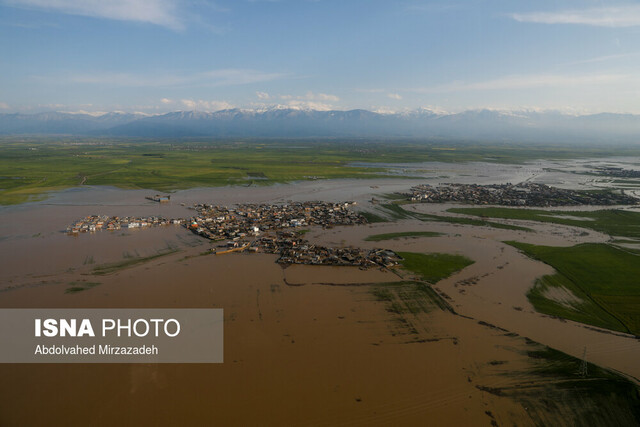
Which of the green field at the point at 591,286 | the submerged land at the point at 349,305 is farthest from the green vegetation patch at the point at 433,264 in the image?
the green field at the point at 591,286

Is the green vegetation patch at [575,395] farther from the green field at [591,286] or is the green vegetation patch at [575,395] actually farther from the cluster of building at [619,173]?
the cluster of building at [619,173]

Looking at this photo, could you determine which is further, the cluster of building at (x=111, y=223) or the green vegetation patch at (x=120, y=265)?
the cluster of building at (x=111, y=223)

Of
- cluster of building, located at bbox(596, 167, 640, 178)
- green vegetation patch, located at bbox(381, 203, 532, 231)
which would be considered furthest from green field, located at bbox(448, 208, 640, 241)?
cluster of building, located at bbox(596, 167, 640, 178)

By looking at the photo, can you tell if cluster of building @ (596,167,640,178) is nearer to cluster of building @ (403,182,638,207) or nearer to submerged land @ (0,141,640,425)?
cluster of building @ (403,182,638,207)

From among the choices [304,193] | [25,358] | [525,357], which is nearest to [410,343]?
[525,357]

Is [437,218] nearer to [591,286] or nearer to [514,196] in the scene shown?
[591,286]

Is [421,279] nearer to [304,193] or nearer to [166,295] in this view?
[166,295]

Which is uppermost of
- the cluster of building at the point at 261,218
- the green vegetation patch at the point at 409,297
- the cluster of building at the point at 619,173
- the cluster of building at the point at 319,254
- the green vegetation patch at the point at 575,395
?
the cluster of building at the point at 619,173
